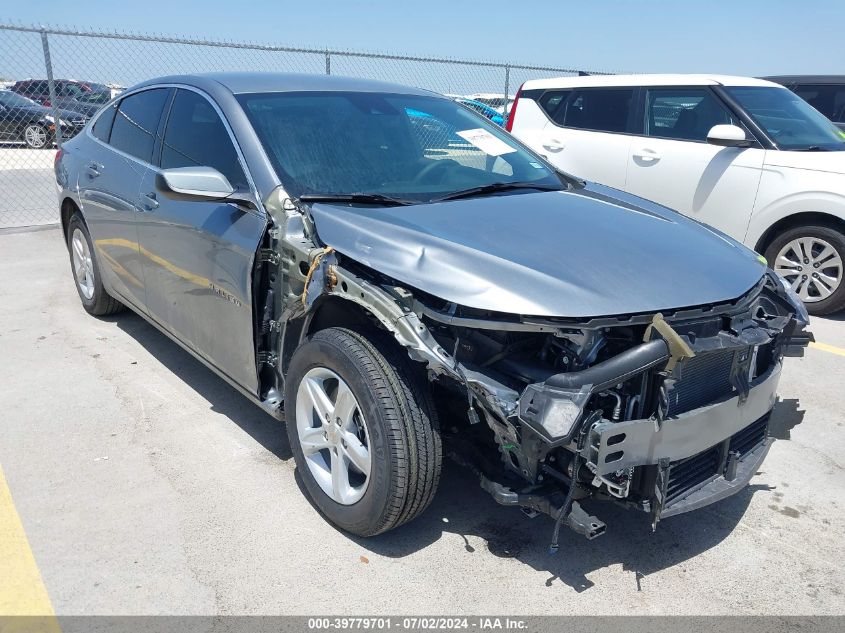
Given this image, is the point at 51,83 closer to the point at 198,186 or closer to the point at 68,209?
the point at 68,209

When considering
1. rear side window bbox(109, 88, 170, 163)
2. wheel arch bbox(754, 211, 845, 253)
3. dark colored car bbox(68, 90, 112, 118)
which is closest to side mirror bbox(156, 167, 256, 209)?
rear side window bbox(109, 88, 170, 163)

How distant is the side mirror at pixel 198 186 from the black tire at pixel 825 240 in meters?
4.73

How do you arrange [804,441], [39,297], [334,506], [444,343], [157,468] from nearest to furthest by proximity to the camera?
[444,343], [334,506], [157,468], [804,441], [39,297]

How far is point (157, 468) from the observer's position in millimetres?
3299

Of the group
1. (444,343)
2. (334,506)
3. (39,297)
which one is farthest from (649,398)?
(39,297)

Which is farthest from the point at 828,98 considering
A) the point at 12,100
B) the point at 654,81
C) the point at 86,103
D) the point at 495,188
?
the point at 12,100

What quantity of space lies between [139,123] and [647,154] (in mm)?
4540

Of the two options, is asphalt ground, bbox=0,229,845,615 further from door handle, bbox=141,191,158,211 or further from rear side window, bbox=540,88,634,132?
rear side window, bbox=540,88,634,132

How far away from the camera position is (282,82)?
3658mm

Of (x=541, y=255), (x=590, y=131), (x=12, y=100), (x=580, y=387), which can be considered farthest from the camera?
(x=12, y=100)

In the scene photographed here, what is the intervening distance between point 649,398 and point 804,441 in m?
1.91

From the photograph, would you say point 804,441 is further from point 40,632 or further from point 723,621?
point 40,632

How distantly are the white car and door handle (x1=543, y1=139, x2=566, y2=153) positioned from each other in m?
0.01

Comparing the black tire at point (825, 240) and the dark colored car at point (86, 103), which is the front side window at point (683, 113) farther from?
the dark colored car at point (86, 103)
